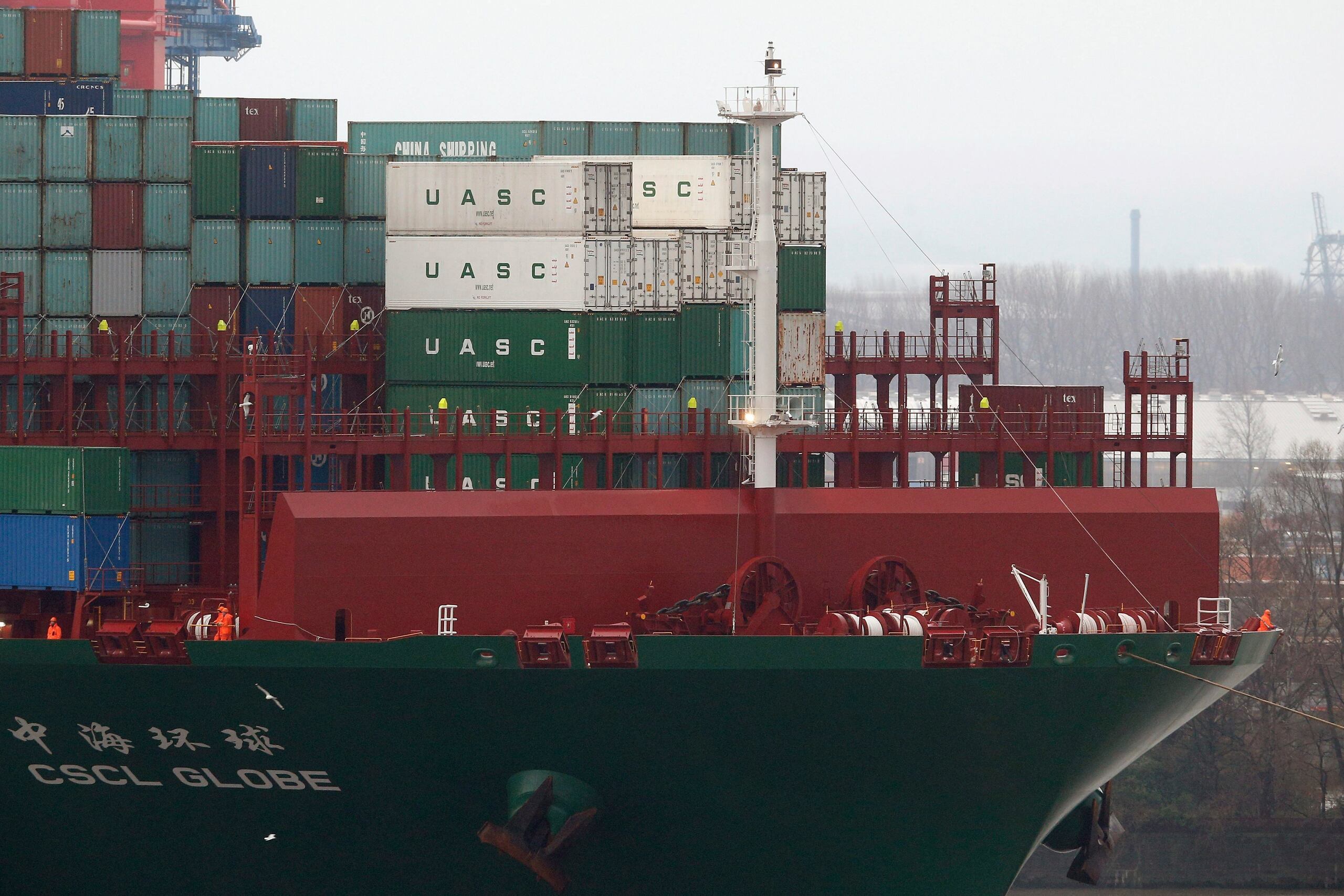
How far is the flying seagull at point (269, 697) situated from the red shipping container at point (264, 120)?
20745 mm

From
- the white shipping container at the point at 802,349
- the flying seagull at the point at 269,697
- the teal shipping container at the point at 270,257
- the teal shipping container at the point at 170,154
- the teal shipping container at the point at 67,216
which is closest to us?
the flying seagull at the point at 269,697

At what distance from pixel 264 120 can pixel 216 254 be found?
8.29 metres

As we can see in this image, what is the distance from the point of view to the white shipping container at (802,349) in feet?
114

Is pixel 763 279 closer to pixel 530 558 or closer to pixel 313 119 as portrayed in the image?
pixel 530 558

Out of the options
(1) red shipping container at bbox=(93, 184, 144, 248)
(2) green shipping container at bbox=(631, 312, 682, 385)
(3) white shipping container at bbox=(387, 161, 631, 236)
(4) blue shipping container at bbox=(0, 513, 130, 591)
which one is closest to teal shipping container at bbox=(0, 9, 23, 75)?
(1) red shipping container at bbox=(93, 184, 144, 248)

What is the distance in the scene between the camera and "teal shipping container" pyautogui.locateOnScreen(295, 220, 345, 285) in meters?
38.5

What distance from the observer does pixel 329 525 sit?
96.0ft

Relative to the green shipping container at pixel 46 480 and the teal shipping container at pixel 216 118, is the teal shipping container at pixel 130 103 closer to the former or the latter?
the teal shipping container at pixel 216 118

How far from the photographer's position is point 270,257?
38500 mm

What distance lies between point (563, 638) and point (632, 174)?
12835 millimetres

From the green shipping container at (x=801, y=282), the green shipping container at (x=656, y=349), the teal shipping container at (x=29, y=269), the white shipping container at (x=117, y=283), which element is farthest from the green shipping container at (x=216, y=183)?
the green shipping container at (x=801, y=282)

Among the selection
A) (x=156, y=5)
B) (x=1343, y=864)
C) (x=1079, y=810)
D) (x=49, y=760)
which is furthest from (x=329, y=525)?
(x=156, y=5)

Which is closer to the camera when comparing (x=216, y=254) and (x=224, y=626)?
(x=224, y=626)

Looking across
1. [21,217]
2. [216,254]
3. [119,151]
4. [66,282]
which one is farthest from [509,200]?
[21,217]
